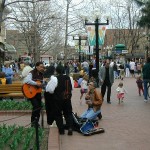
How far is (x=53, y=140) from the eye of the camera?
28.6 feet

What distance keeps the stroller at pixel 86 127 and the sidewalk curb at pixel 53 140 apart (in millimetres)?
514

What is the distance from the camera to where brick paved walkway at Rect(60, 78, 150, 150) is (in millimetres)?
8602

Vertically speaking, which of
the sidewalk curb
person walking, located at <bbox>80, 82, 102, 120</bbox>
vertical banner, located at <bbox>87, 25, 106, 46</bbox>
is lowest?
the sidewalk curb

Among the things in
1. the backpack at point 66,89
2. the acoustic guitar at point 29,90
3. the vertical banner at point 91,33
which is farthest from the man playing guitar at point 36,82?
the vertical banner at point 91,33

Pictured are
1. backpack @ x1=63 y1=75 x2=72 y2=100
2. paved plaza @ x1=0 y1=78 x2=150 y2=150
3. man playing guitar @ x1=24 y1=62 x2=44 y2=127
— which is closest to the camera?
paved plaza @ x1=0 y1=78 x2=150 y2=150

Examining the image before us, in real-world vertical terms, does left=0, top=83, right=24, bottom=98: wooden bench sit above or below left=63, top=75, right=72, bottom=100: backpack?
below

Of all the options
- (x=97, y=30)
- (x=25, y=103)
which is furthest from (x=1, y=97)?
(x=97, y=30)

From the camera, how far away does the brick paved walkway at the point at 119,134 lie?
8.60 meters

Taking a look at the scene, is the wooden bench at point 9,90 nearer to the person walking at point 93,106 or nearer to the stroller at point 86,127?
the person walking at point 93,106

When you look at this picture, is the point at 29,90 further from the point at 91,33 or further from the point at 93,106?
the point at 91,33

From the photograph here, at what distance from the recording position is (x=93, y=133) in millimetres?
9844

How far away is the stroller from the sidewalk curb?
51 centimetres

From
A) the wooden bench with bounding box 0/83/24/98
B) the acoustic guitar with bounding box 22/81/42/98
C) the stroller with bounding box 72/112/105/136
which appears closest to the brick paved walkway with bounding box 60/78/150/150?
the stroller with bounding box 72/112/105/136

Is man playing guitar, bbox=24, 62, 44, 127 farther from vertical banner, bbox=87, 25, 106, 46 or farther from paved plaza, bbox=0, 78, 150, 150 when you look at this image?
vertical banner, bbox=87, 25, 106, 46
